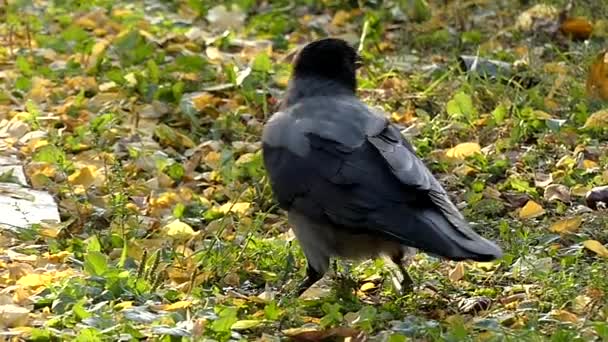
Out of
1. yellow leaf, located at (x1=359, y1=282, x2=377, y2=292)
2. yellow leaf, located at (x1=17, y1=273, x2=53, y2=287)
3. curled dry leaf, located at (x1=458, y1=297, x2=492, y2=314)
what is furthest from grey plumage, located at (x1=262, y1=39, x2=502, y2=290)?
yellow leaf, located at (x1=17, y1=273, x2=53, y2=287)

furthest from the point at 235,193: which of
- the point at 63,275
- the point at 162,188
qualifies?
the point at 63,275

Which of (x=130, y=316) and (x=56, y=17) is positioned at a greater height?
(x=130, y=316)

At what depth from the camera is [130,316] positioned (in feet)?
15.4

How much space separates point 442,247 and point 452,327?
0.90ft

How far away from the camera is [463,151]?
6.83m

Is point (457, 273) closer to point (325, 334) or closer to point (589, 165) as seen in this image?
point (325, 334)

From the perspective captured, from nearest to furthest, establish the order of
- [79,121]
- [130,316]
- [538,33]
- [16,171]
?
[130,316], [16,171], [79,121], [538,33]

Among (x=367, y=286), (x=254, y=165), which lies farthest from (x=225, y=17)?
(x=367, y=286)

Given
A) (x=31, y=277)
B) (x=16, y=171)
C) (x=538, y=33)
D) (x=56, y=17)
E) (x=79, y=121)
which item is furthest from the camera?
(x=56, y=17)

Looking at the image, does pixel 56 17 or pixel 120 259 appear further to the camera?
pixel 56 17

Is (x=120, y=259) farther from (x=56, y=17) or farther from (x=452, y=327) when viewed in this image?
(x=56, y=17)

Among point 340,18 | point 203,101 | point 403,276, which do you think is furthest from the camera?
point 340,18

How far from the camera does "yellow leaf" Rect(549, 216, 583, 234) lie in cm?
586

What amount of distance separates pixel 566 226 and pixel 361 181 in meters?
1.18
